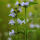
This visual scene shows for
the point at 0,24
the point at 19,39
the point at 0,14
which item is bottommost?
the point at 19,39

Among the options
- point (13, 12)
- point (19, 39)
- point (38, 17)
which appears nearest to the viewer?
point (13, 12)

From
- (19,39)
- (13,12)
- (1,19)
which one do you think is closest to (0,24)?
(1,19)

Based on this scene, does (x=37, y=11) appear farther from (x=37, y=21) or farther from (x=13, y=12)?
(x=13, y=12)

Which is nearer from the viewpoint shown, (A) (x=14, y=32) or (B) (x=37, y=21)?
(A) (x=14, y=32)

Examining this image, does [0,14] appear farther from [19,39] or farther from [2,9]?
[19,39]

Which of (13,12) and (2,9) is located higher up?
(2,9)

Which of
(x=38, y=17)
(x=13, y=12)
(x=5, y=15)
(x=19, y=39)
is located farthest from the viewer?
(x=5, y=15)

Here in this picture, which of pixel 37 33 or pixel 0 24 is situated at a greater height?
pixel 0 24

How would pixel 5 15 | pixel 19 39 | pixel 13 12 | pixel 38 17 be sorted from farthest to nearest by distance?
pixel 5 15 < pixel 38 17 < pixel 19 39 < pixel 13 12

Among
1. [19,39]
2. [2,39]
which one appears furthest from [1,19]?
[19,39]
